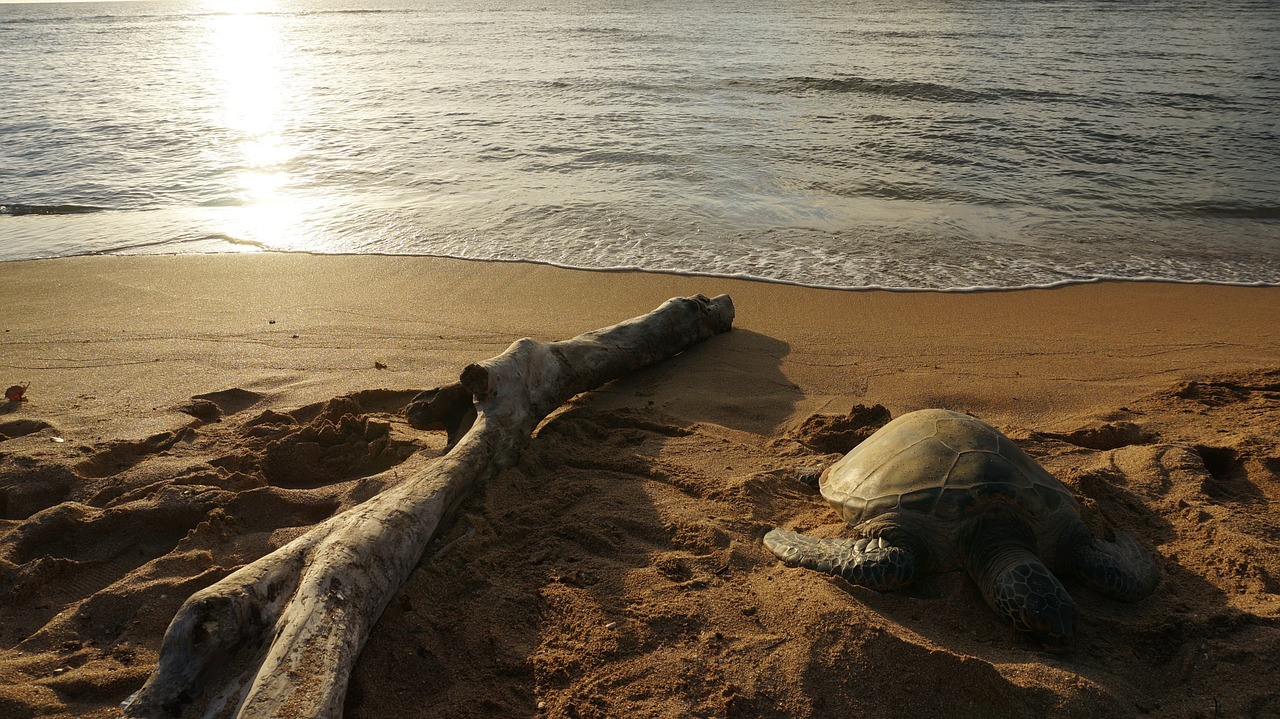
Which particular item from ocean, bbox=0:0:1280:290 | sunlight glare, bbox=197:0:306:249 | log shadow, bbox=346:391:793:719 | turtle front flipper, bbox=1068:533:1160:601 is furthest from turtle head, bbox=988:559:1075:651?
sunlight glare, bbox=197:0:306:249

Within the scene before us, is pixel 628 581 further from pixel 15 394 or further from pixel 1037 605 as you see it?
pixel 15 394

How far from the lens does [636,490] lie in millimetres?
3305

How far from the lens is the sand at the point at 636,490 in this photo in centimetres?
224

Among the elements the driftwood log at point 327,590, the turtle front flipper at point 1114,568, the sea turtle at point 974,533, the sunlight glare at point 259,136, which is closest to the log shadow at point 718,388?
the driftwood log at point 327,590

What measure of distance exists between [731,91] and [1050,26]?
16.3m

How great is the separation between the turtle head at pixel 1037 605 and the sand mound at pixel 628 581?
8 cm

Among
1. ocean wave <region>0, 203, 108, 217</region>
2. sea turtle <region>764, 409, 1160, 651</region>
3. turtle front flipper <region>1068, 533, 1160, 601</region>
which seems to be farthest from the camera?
ocean wave <region>0, 203, 108, 217</region>

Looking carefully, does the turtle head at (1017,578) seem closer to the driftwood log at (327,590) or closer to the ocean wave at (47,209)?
the driftwood log at (327,590)

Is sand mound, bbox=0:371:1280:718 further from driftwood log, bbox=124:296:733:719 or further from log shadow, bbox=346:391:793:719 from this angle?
driftwood log, bbox=124:296:733:719

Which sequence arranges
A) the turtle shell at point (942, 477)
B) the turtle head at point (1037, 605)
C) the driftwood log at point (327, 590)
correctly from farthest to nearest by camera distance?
the turtle shell at point (942, 477) < the turtle head at point (1037, 605) < the driftwood log at point (327, 590)

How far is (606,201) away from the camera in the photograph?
340 inches

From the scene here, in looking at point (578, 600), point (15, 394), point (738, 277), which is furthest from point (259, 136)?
point (578, 600)

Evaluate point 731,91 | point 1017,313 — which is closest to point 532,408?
point 1017,313

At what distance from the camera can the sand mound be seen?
2.19m
